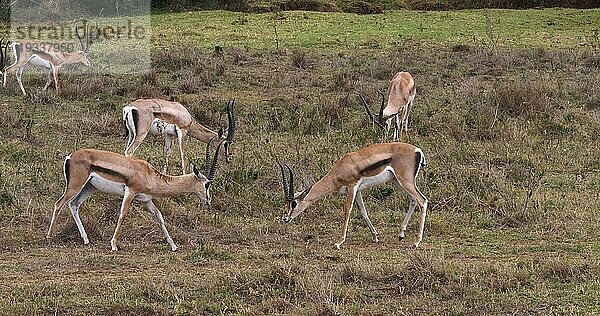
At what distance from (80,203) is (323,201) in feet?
7.31

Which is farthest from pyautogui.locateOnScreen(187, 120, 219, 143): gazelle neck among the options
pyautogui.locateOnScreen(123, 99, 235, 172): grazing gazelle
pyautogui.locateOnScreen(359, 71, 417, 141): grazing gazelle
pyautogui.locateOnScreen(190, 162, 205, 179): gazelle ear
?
pyautogui.locateOnScreen(190, 162, 205, 179): gazelle ear

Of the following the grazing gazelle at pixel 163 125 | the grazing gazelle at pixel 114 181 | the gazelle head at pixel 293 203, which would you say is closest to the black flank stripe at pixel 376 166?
the gazelle head at pixel 293 203

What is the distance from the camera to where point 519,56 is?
18.0 m

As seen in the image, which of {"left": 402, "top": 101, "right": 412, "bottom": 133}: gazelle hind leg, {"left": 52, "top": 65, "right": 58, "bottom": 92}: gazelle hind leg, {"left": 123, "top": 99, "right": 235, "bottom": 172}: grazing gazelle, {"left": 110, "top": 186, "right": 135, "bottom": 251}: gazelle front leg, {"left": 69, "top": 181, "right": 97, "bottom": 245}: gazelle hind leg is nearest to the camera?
{"left": 110, "top": 186, "right": 135, "bottom": 251}: gazelle front leg

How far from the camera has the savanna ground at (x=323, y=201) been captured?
19.5ft

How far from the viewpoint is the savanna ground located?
594 centimetres

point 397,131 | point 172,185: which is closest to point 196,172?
point 172,185

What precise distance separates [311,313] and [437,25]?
20.3 metres

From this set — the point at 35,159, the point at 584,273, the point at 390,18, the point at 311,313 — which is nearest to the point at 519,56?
the point at 390,18

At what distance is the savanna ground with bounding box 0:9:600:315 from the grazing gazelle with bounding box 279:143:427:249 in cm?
32

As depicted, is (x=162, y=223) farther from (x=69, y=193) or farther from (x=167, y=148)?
(x=167, y=148)

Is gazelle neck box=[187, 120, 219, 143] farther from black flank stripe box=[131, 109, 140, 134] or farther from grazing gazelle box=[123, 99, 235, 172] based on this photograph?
black flank stripe box=[131, 109, 140, 134]

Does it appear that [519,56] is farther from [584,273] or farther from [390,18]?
[584,273]

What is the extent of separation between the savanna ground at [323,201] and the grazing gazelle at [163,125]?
12.5 inches
